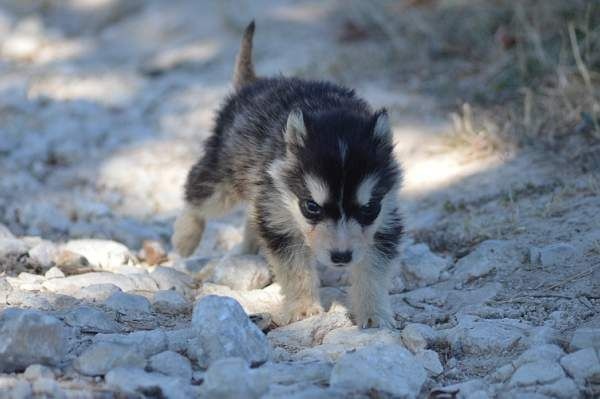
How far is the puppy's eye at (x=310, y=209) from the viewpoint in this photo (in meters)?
5.20

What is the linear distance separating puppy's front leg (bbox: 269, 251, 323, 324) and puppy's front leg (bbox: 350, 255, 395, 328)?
25cm

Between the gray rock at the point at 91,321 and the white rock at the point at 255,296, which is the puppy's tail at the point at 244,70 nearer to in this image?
the white rock at the point at 255,296

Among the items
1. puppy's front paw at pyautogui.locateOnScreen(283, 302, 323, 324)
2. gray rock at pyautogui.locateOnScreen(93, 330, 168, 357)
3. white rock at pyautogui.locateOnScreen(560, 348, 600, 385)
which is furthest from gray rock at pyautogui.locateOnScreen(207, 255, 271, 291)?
white rock at pyautogui.locateOnScreen(560, 348, 600, 385)

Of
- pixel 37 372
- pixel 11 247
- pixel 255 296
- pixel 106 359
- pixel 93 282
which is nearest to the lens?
pixel 37 372

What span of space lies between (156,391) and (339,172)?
178 cm

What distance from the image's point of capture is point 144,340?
4.47 m

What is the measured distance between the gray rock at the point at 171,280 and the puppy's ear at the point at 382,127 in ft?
5.61

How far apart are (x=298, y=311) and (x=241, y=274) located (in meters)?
0.74

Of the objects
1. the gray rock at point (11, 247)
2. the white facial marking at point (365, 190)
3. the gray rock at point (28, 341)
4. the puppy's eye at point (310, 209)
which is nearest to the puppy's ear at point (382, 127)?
the white facial marking at point (365, 190)

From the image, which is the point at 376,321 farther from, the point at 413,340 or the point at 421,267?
the point at 421,267

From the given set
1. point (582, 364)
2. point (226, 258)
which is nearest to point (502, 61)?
point (226, 258)

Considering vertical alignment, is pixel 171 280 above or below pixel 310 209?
below

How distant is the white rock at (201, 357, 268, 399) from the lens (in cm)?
381

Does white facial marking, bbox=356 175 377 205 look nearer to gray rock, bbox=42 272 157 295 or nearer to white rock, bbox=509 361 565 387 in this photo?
white rock, bbox=509 361 565 387
